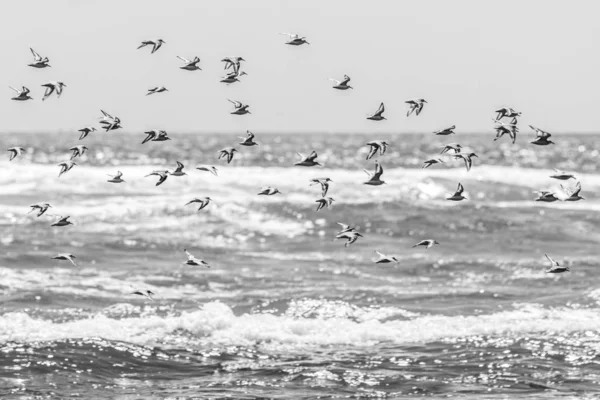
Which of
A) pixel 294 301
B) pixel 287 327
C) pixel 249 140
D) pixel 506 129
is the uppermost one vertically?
pixel 506 129

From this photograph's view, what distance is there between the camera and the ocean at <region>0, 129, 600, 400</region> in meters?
24.5

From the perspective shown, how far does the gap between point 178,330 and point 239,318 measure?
2.56 m

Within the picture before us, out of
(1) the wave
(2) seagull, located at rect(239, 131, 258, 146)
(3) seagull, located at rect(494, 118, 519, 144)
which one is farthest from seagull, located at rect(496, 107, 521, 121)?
(1) the wave

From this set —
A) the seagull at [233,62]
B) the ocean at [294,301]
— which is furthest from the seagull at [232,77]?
the ocean at [294,301]

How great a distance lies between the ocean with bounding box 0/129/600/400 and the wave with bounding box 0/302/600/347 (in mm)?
97

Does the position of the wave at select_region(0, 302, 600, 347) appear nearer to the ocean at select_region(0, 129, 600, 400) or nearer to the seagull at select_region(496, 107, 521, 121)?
the ocean at select_region(0, 129, 600, 400)

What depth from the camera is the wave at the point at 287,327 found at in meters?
28.8

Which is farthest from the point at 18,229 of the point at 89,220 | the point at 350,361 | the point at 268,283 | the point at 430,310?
the point at 350,361

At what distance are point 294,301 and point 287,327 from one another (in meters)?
4.15

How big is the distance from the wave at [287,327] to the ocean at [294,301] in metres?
0.10

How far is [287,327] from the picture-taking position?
3047 cm

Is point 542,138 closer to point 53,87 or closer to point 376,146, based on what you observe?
point 376,146

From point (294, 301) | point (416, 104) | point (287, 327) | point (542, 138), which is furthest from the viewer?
point (294, 301)

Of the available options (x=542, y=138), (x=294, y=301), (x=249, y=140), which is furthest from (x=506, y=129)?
(x=294, y=301)
